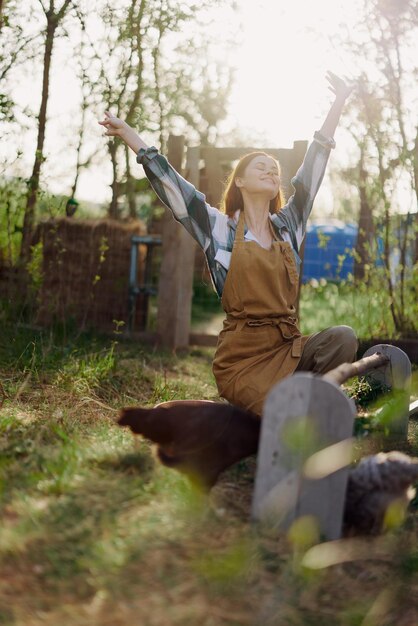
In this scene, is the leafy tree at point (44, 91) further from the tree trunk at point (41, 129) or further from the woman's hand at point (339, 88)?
the woman's hand at point (339, 88)

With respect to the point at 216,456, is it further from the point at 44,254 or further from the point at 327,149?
the point at 44,254

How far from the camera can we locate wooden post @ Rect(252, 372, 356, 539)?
2.46m

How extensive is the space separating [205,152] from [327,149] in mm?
3079

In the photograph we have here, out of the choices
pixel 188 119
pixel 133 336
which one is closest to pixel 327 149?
pixel 133 336

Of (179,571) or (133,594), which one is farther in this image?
(179,571)

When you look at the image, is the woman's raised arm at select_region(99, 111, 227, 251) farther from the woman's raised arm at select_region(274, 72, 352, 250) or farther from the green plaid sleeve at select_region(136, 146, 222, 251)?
the woman's raised arm at select_region(274, 72, 352, 250)

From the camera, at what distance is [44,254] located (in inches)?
311

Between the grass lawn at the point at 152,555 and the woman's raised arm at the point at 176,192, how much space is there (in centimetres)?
124

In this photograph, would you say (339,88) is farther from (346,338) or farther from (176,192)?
(346,338)

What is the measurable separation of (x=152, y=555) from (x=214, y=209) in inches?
85.7

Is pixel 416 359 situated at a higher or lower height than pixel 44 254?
lower

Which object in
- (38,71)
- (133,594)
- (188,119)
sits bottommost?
(133,594)

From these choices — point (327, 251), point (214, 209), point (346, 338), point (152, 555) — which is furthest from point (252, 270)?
point (327, 251)

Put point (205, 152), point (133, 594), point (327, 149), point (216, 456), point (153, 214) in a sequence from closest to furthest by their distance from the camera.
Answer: point (133, 594) → point (216, 456) → point (327, 149) → point (205, 152) → point (153, 214)
